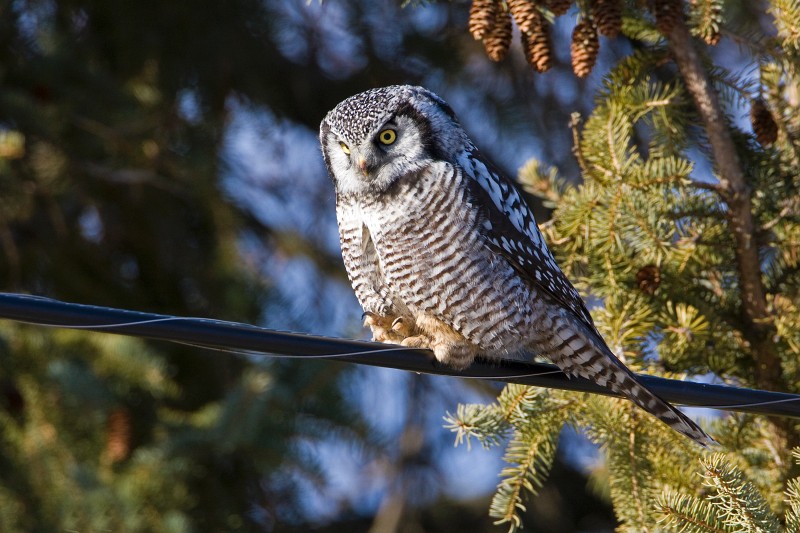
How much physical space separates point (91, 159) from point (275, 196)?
6.18 ft

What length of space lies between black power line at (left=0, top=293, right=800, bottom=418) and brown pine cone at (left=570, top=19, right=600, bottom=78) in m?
1.31

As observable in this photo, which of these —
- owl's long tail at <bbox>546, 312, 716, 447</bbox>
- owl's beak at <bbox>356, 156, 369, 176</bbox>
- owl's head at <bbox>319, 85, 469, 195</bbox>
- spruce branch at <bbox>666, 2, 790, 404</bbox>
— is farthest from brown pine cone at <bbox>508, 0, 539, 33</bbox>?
owl's long tail at <bbox>546, 312, 716, 447</bbox>

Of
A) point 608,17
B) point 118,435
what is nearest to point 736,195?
point 608,17

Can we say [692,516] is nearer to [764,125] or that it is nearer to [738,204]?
[738,204]

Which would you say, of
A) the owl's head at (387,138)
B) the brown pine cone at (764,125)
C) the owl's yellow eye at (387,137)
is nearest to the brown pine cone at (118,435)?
the owl's head at (387,138)

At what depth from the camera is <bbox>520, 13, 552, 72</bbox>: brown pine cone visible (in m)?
3.73

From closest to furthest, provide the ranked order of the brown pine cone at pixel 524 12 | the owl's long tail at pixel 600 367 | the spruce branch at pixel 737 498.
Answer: the spruce branch at pixel 737 498 → the owl's long tail at pixel 600 367 → the brown pine cone at pixel 524 12

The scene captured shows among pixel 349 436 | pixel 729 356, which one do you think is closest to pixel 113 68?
pixel 349 436

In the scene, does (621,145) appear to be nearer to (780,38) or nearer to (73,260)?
(780,38)

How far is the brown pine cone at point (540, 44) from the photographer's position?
3727 mm

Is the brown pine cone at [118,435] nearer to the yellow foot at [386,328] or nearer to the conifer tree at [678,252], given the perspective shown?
the yellow foot at [386,328]

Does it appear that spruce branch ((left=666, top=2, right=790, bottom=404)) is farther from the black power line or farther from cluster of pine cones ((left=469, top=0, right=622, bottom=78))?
the black power line

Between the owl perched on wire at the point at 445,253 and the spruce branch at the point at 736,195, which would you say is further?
the spruce branch at the point at 736,195

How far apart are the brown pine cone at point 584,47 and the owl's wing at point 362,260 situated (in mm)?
1052
